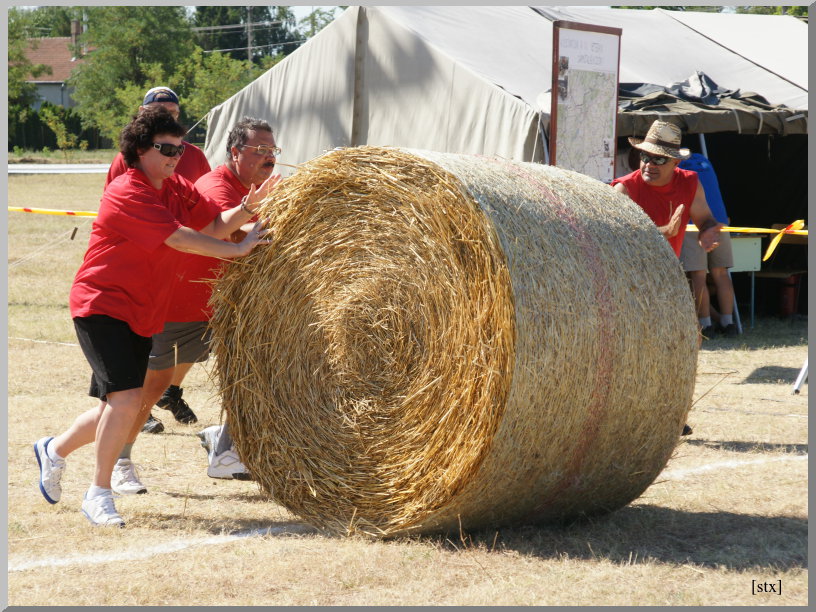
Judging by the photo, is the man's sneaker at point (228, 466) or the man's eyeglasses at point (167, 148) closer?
the man's eyeglasses at point (167, 148)

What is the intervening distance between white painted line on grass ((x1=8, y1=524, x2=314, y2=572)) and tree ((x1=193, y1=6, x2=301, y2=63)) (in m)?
66.7

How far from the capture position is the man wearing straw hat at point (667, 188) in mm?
6148

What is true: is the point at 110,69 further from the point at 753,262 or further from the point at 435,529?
the point at 435,529

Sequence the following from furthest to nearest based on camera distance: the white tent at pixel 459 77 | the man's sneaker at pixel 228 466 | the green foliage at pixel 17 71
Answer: the green foliage at pixel 17 71 < the white tent at pixel 459 77 < the man's sneaker at pixel 228 466

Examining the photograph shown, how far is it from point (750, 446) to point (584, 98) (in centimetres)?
368

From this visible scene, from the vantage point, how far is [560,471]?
4438 millimetres

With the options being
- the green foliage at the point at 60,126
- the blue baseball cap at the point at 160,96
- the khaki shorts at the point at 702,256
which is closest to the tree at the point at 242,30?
the green foliage at the point at 60,126

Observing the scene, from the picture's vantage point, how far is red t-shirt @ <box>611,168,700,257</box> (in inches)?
247

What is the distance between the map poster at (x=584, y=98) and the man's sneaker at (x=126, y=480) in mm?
4362

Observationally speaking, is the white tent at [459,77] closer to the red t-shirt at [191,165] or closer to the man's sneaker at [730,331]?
the man's sneaker at [730,331]

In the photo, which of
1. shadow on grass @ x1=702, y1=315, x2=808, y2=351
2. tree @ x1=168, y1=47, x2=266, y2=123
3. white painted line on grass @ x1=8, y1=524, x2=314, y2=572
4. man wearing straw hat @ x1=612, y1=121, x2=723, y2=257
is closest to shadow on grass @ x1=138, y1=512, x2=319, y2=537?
white painted line on grass @ x1=8, y1=524, x2=314, y2=572

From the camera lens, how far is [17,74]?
4853 cm

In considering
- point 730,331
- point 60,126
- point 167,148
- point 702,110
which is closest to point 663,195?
point 167,148

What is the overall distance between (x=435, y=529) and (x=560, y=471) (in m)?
0.58
